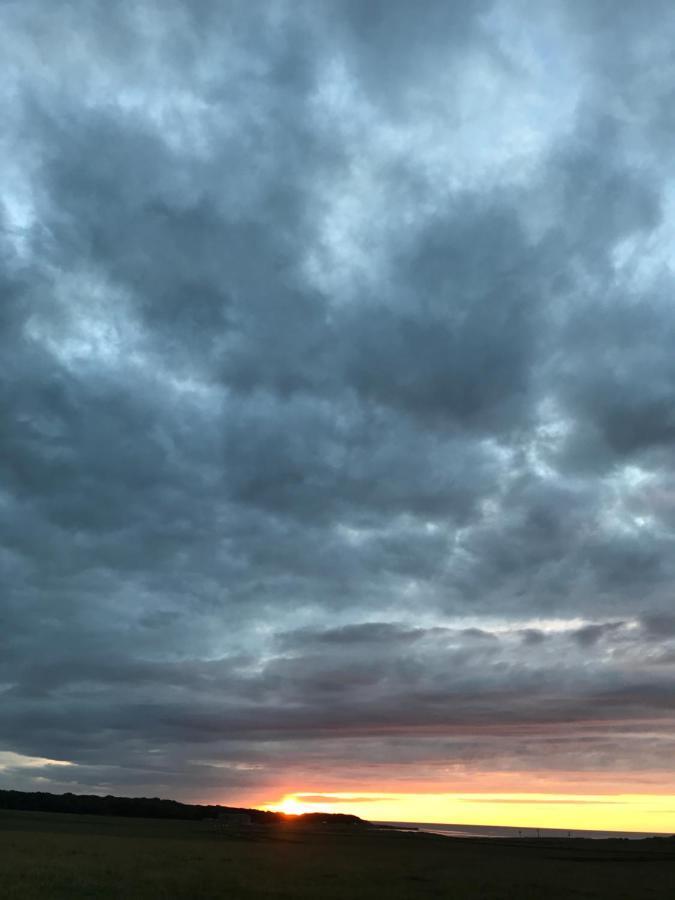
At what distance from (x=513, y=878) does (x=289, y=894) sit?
74.7 ft

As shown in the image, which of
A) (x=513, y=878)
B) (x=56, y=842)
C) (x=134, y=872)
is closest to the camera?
(x=134, y=872)

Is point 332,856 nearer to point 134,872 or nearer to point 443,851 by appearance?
point 443,851

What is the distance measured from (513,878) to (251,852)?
31042 millimetres

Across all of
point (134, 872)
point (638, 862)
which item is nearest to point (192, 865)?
point (134, 872)

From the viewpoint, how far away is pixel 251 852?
84.3 metres

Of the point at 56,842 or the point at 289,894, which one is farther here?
the point at 56,842

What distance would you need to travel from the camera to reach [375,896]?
49.6m

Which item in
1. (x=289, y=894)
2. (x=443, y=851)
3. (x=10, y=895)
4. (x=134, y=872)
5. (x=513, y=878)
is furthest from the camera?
(x=443, y=851)

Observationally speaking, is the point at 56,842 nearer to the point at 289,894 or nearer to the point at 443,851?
the point at 443,851

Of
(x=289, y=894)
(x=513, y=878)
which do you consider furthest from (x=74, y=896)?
(x=513, y=878)

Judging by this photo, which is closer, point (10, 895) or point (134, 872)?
point (10, 895)

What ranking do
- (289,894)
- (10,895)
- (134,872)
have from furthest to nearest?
(134,872) → (289,894) → (10,895)

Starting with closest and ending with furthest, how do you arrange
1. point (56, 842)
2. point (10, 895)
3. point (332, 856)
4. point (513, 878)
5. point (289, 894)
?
point (10, 895)
point (289, 894)
point (513, 878)
point (332, 856)
point (56, 842)

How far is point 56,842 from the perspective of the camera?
90562 mm
